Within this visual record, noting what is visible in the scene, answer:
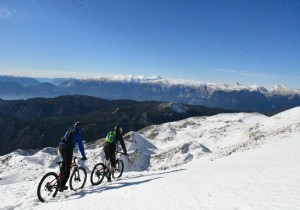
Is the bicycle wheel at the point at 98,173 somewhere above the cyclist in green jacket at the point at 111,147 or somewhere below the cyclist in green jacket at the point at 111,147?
below

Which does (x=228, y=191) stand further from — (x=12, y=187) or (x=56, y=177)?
(x=12, y=187)

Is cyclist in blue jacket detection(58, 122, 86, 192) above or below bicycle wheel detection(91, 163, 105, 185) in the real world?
above

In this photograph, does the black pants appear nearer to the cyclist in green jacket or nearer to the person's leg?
the person's leg

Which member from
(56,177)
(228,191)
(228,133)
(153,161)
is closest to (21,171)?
(153,161)

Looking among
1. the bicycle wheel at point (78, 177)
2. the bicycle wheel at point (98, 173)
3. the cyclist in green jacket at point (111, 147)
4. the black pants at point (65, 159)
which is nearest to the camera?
the black pants at point (65, 159)

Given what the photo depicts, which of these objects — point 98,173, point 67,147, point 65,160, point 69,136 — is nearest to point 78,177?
point 65,160

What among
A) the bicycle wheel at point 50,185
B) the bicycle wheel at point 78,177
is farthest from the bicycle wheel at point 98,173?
the bicycle wheel at point 50,185

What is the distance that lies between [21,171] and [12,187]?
129ft

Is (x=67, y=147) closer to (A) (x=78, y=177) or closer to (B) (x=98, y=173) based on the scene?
(A) (x=78, y=177)

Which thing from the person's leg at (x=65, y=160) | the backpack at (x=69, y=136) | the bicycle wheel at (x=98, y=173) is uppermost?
the backpack at (x=69, y=136)

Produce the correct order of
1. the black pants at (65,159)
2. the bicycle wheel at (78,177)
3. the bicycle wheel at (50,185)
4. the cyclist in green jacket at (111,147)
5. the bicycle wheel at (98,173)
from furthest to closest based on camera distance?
the cyclist in green jacket at (111,147), the bicycle wheel at (98,173), the bicycle wheel at (78,177), the black pants at (65,159), the bicycle wheel at (50,185)

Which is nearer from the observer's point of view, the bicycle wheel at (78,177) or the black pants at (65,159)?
the black pants at (65,159)

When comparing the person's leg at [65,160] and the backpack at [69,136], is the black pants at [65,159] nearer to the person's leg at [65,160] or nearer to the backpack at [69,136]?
the person's leg at [65,160]

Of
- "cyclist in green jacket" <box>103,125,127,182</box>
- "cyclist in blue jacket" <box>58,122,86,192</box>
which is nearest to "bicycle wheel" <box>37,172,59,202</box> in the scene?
"cyclist in blue jacket" <box>58,122,86,192</box>
